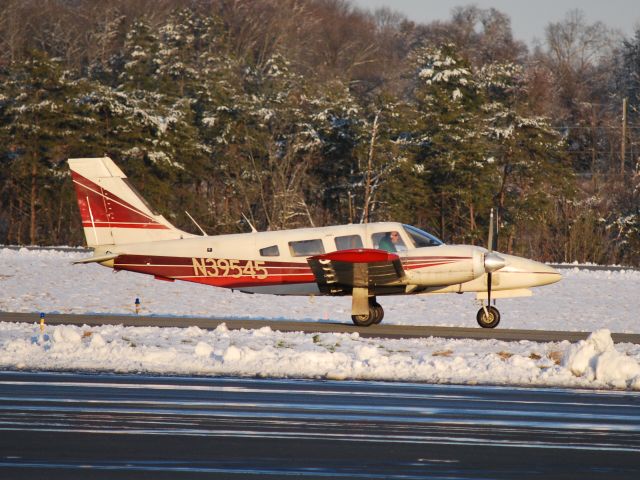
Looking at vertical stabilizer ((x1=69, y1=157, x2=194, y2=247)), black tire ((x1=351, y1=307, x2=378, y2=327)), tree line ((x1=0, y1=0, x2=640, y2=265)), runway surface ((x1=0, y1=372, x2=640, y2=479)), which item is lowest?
runway surface ((x1=0, y1=372, x2=640, y2=479))

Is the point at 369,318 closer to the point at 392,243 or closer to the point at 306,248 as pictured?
the point at 392,243

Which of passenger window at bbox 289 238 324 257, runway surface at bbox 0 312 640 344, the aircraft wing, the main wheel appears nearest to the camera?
runway surface at bbox 0 312 640 344

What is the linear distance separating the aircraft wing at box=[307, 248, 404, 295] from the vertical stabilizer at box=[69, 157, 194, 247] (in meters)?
3.11

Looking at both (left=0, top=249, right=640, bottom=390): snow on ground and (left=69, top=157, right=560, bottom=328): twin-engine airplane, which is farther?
(left=69, top=157, right=560, bottom=328): twin-engine airplane

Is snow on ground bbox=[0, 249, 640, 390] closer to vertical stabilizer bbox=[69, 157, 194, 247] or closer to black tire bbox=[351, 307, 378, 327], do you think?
black tire bbox=[351, 307, 378, 327]

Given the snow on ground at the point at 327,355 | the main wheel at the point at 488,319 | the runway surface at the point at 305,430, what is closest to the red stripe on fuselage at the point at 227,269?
the main wheel at the point at 488,319

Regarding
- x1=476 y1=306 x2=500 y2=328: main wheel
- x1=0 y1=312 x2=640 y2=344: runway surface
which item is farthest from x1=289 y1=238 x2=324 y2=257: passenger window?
x1=476 y1=306 x2=500 y2=328: main wheel

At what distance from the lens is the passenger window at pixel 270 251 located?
21.4 m

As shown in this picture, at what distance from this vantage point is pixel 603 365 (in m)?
14.7

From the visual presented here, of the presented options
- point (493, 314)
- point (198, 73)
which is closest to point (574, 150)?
point (198, 73)

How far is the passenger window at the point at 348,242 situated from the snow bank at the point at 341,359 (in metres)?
3.51

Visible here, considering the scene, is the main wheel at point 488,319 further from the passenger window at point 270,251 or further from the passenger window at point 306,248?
the passenger window at point 270,251

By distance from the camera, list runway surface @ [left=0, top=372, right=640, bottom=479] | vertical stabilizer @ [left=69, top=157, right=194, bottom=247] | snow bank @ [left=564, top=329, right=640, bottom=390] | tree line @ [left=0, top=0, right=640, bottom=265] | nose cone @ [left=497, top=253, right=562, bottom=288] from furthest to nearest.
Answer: tree line @ [left=0, top=0, right=640, bottom=265]
vertical stabilizer @ [left=69, top=157, right=194, bottom=247]
nose cone @ [left=497, top=253, right=562, bottom=288]
snow bank @ [left=564, top=329, right=640, bottom=390]
runway surface @ [left=0, top=372, right=640, bottom=479]

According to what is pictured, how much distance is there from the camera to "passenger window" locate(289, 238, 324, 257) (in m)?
21.2
